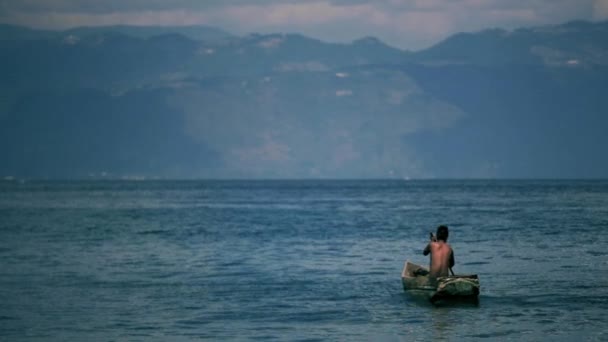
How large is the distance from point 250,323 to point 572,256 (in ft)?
66.6

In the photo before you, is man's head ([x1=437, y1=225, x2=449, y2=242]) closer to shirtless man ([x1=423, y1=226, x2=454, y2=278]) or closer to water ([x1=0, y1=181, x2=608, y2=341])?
shirtless man ([x1=423, y1=226, x2=454, y2=278])

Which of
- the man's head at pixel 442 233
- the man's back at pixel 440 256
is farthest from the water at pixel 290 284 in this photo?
the man's head at pixel 442 233

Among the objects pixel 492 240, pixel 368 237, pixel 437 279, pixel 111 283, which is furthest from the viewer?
pixel 368 237

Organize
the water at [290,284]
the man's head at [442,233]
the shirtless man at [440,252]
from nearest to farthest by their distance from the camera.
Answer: the water at [290,284] < the man's head at [442,233] < the shirtless man at [440,252]

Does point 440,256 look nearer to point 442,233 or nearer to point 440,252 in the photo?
point 440,252

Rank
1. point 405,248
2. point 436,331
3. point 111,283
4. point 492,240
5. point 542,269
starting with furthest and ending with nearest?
point 492,240 < point 405,248 < point 542,269 < point 111,283 < point 436,331

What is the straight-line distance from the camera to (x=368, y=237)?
55.3 meters

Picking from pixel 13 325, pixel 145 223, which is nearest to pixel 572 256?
pixel 13 325

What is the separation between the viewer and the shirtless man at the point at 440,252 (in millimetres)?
27500

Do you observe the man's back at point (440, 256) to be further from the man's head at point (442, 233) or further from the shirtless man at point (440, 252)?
the man's head at point (442, 233)

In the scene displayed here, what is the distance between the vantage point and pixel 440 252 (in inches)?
1093

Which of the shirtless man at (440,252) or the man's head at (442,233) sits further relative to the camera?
the shirtless man at (440,252)

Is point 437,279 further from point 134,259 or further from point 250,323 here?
point 134,259

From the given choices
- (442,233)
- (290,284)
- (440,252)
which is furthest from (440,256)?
(290,284)
